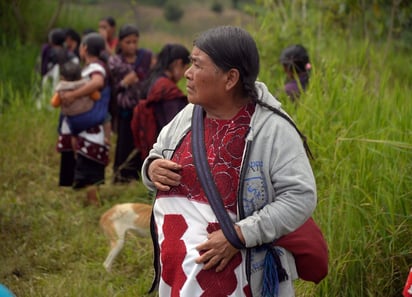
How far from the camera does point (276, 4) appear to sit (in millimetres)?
9383

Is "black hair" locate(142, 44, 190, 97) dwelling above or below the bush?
above

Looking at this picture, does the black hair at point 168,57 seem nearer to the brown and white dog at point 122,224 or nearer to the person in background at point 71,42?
the brown and white dog at point 122,224

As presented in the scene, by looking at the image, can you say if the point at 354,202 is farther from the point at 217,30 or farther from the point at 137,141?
the point at 137,141

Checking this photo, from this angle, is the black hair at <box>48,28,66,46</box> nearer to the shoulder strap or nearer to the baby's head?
the baby's head

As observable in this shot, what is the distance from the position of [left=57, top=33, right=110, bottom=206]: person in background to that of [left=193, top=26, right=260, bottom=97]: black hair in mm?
3668

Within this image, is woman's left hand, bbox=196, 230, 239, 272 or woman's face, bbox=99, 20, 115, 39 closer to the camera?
woman's left hand, bbox=196, 230, 239, 272

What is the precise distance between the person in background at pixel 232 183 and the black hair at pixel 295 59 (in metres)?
3.21

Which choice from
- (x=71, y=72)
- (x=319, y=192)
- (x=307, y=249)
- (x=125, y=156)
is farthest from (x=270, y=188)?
(x=125, y=156)

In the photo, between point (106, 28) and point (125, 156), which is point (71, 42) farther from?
point (125, 156)

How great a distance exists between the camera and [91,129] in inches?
258

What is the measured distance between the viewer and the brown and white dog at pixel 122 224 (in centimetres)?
514

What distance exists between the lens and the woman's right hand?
113 inches

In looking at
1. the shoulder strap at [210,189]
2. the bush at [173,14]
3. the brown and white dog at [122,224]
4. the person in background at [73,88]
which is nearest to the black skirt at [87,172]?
the person in background at [73,88]

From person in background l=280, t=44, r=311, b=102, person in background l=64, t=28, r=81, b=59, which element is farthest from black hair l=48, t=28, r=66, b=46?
person in background l=280, t=44, r=311, b=102
